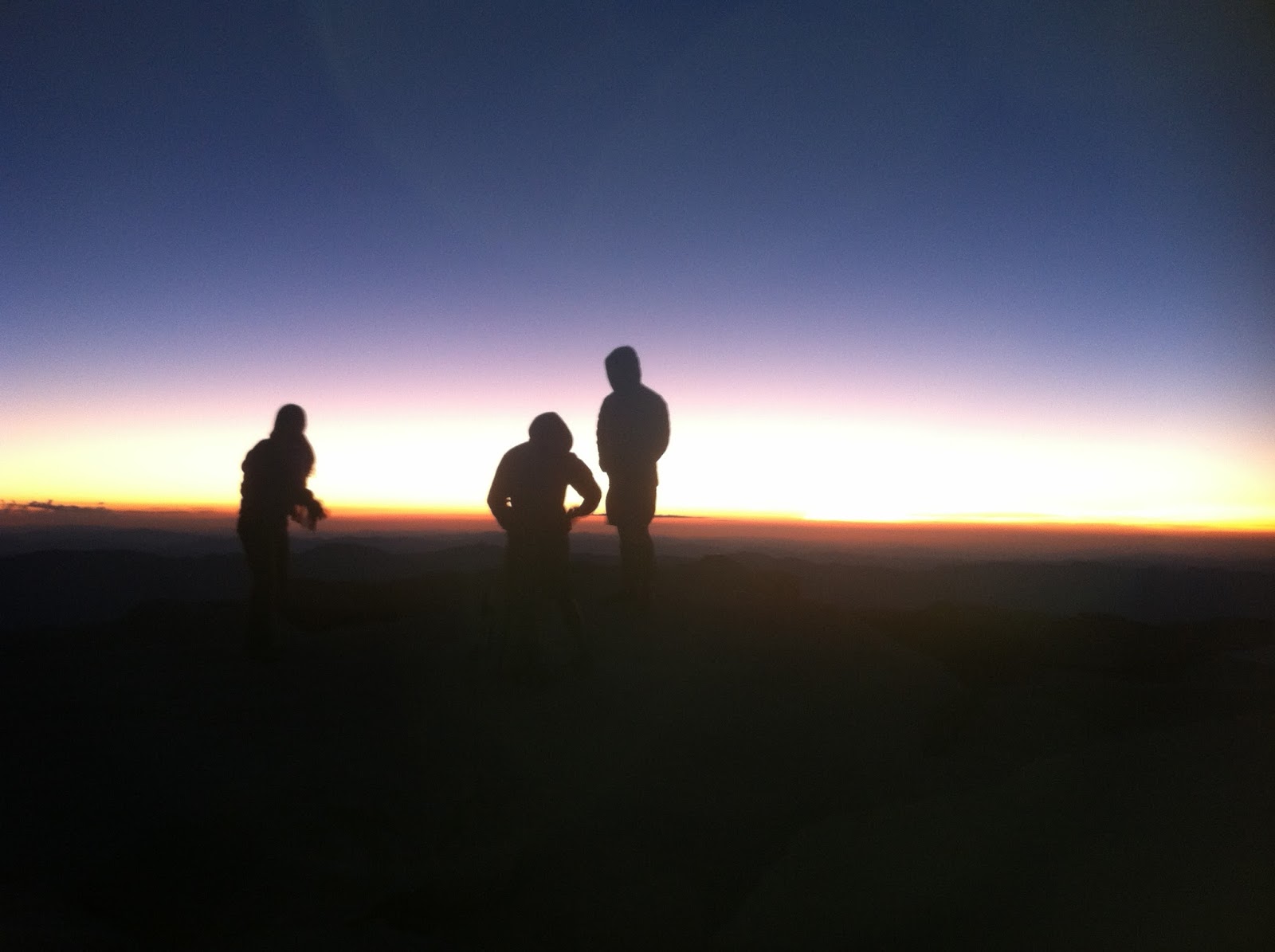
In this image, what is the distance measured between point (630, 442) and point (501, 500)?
167cm

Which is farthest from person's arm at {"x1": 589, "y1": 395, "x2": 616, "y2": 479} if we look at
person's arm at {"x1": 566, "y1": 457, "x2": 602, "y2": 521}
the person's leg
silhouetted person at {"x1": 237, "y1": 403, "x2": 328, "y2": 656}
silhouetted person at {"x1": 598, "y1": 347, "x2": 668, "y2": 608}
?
silhouetted person at {"x1": 237, "y1": 403, "x2": 328, "y2": 656}

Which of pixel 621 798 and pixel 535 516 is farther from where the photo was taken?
pixel 535 516

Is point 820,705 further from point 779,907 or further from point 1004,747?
point 779,907

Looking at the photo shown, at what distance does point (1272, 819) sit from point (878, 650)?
3.40 m

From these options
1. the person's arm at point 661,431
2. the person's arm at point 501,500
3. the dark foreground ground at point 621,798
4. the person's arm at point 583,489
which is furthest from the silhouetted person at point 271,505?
the person's arm at point 661,431

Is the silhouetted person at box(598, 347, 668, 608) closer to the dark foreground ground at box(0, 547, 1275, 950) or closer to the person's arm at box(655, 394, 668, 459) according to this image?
the person's arm at box(655, 394, 668, 459)

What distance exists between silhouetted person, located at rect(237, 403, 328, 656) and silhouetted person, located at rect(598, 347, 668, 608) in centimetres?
261

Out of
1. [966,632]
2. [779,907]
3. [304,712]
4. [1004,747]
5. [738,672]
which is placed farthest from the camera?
[966,632]

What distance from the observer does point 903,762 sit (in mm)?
5316

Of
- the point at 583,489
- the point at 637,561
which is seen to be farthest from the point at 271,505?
the point at 637,561

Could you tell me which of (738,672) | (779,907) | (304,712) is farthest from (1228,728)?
(304,712)

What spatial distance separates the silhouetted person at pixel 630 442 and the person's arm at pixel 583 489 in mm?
1123

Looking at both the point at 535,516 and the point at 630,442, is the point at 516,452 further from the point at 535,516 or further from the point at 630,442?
the point at 630,442

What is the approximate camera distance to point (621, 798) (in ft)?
14.9
